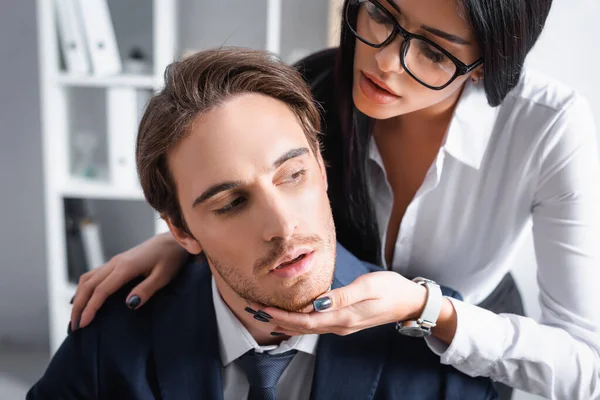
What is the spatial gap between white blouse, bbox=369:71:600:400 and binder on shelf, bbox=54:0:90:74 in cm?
140

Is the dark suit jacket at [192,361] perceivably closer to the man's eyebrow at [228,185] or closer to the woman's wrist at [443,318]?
the woman's wrist at [443,318]

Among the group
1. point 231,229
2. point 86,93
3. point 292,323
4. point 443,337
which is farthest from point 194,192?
point 86,93

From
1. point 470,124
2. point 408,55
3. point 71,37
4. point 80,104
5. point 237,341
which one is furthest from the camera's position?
point 80,104

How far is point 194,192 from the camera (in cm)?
113

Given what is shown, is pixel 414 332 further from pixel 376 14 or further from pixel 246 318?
pixel 376 14

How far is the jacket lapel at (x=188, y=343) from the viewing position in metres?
1.24

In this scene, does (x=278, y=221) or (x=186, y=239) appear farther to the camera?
(x=186, y=239)

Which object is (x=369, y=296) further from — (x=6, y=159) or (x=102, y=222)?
(x=6, y=159)

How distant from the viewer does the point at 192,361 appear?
4.13ft

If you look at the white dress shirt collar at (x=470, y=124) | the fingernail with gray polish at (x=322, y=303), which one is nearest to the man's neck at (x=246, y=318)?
the fingernail with gray polish at (x=322, y=303)

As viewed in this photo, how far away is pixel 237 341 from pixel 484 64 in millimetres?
748

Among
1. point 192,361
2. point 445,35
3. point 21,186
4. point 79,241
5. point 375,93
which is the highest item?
point 445,35

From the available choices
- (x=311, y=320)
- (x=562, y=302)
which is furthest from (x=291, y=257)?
(x=562, y=302)

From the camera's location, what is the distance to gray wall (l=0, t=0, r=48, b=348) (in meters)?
2.66
